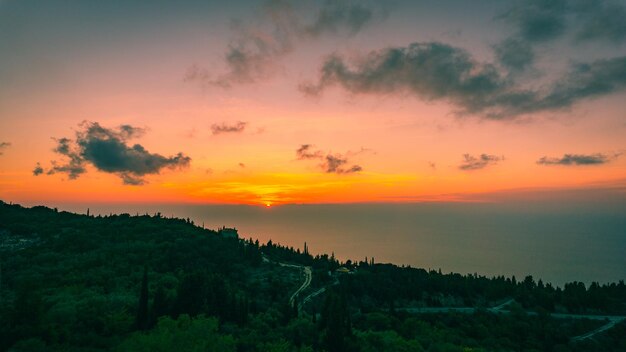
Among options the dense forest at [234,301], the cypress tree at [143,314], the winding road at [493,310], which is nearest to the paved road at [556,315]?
the winding road at [493,310]

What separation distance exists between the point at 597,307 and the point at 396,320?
84.2m

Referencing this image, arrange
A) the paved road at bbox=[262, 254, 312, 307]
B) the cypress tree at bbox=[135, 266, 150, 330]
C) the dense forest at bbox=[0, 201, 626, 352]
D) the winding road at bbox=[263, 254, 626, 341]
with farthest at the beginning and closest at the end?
the paved road at bbox=[262, 254, 312, 307], the winding road at bbox=[263, 254, 626, 341], the cypress tree at bbox=[135, 266, 150, 330], the dense forest at bbox=[0, 201, 626, 352]

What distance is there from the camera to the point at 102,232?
160875 millimetres

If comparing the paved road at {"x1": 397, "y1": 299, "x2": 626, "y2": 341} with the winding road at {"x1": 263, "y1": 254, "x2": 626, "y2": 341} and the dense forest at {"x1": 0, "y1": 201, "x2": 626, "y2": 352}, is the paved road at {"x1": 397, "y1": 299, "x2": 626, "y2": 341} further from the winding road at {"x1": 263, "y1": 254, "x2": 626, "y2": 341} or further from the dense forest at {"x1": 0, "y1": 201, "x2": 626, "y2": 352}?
the dense forest at {"x1": 0, "y1": 201, "x2": 626, "y2": 352}

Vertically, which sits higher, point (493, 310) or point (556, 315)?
point (493, 310)

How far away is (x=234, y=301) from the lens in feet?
256

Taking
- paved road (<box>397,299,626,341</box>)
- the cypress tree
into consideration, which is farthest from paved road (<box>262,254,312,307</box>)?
the cypress tree

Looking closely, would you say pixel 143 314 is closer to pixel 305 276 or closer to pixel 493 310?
pixel 305 276

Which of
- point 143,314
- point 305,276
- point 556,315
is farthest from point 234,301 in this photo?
point 556,315

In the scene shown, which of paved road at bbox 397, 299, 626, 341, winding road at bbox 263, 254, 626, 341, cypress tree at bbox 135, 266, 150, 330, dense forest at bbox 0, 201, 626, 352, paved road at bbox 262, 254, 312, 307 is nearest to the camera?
dense forest at bbox 0, 201, 626, 352

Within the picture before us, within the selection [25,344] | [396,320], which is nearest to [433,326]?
[396,320]

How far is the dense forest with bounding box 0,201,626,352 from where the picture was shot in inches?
2266

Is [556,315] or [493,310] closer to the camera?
[493,310]

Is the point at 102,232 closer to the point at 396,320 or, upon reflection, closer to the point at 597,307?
the point at 396,320
